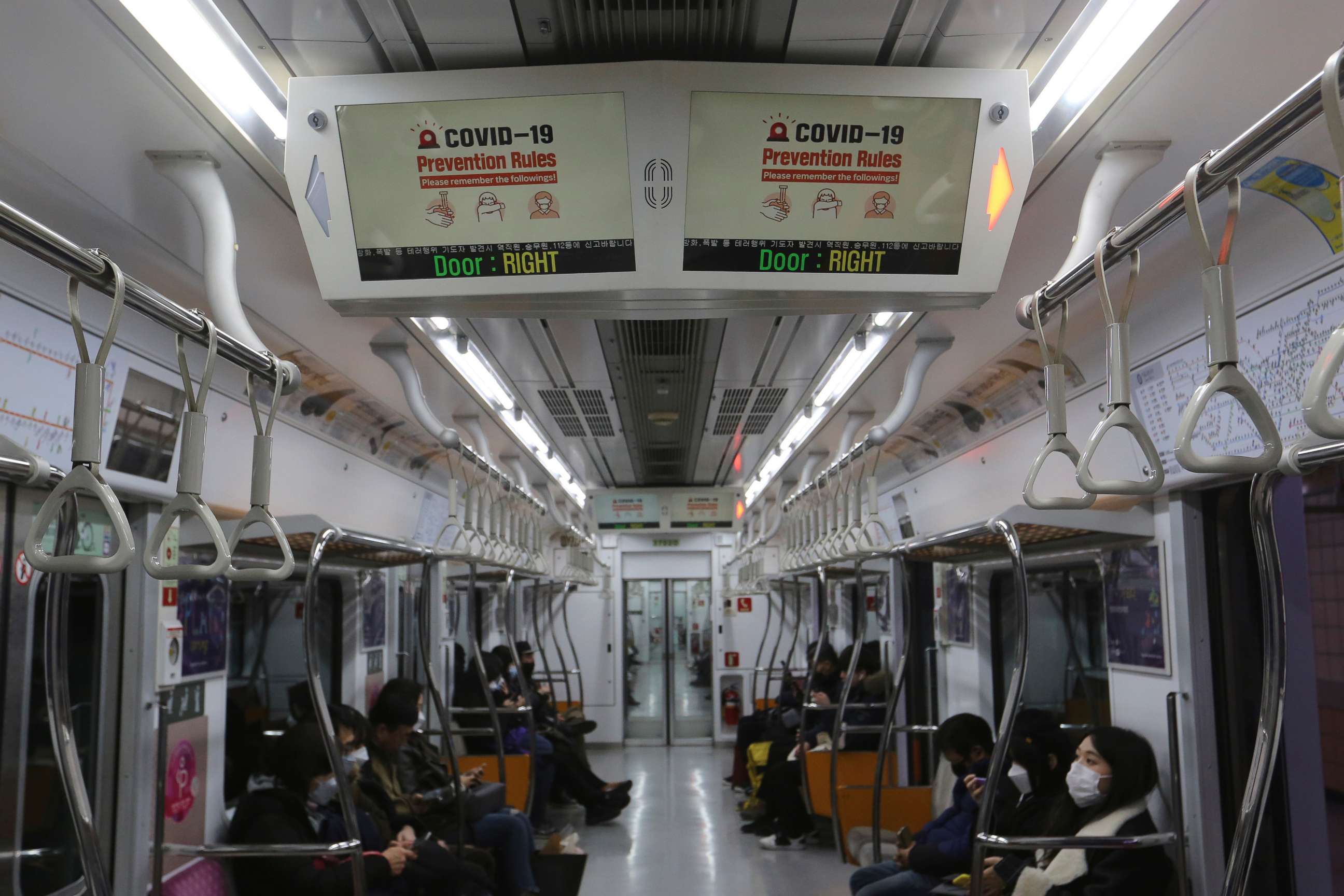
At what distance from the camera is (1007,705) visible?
146 inches

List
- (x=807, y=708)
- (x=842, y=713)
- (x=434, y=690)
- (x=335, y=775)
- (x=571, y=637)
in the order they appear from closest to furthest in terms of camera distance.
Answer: (x=335, y=775) < (x=434, y=690) < (x=842, y=713) < (x=807, y=708) < (x=571, y=637)

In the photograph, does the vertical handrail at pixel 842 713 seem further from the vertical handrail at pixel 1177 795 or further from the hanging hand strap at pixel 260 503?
the hanging hand strap at pixel 260 503

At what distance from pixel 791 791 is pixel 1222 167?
8232 mm

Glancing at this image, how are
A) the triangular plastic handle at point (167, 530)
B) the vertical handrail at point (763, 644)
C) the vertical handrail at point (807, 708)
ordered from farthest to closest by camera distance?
the vertical handrail at point (763, 644)
the vertical handrail at point (807, 708)
the triangular plastic handle at point (167, 530)

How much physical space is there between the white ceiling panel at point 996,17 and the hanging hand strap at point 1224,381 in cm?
101

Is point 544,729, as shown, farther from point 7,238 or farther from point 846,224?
point 7,238

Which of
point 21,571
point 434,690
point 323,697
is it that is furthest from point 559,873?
point 21,571

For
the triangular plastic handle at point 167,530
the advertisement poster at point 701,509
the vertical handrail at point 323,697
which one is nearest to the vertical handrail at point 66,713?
the triangular plastic handle at point 167,530

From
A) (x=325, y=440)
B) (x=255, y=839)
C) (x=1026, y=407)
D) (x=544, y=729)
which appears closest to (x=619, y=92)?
(x=255, y=839)

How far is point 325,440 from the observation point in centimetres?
650

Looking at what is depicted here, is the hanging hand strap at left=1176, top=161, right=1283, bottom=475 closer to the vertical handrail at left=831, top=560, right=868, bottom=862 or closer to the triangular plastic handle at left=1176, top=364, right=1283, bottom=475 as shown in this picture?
the triangular plastic handle at left=1176, top=364, right=1283, bottom=475

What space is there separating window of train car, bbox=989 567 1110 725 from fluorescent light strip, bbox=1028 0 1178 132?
10.7 ft

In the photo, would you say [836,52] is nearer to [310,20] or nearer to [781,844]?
[310,20]

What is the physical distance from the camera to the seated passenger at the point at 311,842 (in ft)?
14.9
